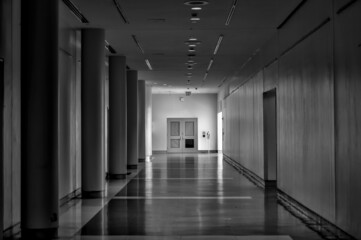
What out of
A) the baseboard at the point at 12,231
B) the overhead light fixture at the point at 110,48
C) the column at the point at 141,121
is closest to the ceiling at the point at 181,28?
the overhead light fixture at the point at 110,48

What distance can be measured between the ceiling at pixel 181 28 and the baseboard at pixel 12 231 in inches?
173

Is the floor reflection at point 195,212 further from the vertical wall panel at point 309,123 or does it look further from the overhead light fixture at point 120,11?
the overhead light fixture at point 120,11

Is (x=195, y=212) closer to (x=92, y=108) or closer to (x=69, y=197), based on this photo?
(x=69, y=197)

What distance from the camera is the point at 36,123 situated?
28.4ft

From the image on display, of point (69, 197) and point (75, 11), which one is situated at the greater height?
point (75, 11)

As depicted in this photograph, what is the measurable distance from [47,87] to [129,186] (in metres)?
8.10

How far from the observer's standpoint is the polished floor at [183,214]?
344 inches

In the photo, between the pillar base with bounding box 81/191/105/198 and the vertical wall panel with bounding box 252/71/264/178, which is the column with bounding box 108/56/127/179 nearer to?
the pillar base with bounding box 81/191/105/198

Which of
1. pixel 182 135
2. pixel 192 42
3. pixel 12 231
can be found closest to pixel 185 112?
pixel 182 135

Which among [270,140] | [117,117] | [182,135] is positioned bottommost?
[270,140]

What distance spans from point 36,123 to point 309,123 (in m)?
5.09

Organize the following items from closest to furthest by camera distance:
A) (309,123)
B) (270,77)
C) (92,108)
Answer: (309,123) < (92,108) < (270,77)

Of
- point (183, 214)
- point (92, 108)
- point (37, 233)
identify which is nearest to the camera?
point (37, 233)

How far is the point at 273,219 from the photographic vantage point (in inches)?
400
